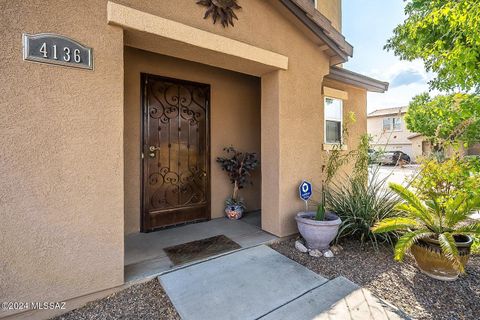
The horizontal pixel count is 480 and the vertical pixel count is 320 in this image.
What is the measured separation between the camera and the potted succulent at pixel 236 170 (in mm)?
5020

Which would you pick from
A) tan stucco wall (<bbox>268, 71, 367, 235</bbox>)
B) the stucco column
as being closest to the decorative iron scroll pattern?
the stucco column

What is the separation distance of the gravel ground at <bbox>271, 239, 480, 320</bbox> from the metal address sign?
358 cm

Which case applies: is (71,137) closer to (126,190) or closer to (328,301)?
(126,190)

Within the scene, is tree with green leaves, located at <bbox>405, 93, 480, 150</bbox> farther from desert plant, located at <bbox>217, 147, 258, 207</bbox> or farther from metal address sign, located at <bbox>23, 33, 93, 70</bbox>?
metal address sign, located at <bbox>23, 33, 93, 70</bbox>

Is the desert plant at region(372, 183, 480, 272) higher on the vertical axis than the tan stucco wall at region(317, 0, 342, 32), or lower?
lower

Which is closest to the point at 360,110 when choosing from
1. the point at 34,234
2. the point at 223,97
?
the point at 223,97

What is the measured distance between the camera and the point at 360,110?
6.59 metres

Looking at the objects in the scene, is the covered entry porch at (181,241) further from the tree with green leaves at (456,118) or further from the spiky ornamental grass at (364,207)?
the tree with green leaves at (456,118)

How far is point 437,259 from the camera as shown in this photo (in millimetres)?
2943

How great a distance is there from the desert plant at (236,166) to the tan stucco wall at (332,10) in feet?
18.0

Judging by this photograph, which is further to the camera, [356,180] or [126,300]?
[356,180]

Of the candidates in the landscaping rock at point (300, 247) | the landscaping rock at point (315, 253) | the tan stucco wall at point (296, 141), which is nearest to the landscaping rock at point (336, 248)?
the landscaping rock at point (315, 253)

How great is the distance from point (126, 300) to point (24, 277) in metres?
0.95

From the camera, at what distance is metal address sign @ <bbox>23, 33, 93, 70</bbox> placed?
2111mm
